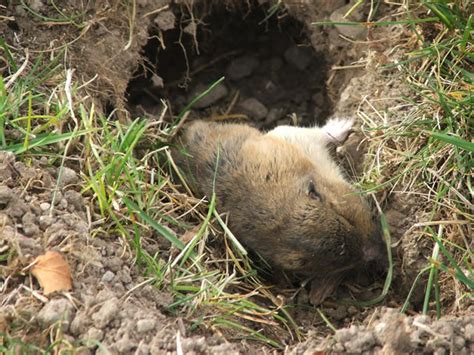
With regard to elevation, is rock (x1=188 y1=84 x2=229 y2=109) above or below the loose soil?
below

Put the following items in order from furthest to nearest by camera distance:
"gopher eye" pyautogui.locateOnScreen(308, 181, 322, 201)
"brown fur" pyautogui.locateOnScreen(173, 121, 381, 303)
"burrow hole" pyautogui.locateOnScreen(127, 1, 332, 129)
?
1. "burrow hole" pyautogui.locateOnScreen(127, 1, 332, 129)
2. "gopher eye" pyautogui.locateOnScreen(308, 181, 322, 201)
3. "brown fur" pyautogui.locateOnScreen(173, 121, 381, 303)

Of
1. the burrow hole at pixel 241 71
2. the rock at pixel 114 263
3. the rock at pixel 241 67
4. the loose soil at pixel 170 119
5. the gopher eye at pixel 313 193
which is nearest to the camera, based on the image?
the loose soil at pixel 170 119

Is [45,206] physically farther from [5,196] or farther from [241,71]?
[241,71]

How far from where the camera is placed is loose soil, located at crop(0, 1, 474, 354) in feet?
11.6

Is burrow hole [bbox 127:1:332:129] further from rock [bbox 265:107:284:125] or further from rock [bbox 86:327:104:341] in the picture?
rock [bbox 86:327:104:341]

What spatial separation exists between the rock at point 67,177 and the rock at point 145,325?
1018 millimetres

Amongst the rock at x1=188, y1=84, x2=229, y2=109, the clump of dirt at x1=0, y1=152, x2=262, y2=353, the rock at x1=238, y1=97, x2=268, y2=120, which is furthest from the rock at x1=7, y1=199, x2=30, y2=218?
the rock at x1=238, y1=97, x2=268, y2=120

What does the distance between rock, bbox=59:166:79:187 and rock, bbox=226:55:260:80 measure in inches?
99.4

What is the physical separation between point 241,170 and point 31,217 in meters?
1.49

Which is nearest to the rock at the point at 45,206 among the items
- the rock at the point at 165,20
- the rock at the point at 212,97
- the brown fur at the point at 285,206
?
the brown fur at the point at 285,206

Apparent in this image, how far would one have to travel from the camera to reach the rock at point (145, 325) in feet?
11.7

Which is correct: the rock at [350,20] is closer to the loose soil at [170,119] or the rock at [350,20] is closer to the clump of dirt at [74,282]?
the loose soil at [170,119]

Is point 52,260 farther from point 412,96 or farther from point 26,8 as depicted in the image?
point 412,96

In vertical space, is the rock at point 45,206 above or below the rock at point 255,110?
above
